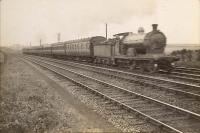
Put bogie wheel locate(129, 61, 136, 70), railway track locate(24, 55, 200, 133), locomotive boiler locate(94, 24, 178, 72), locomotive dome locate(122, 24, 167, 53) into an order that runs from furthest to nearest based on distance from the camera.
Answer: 1. bogie wheel locate(129, 61, 136, 70)
2. locomotive dome locate(122, 24, 167, 53)
3. locomotive boiler locate(94, 24, 178, 72)
4. railway track locate(24, 55, 200, 133)

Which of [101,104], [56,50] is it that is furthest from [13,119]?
[56,50]

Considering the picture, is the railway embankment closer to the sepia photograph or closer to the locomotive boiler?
the sepia photograph

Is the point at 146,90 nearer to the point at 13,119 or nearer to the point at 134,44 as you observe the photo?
the point at 13,119

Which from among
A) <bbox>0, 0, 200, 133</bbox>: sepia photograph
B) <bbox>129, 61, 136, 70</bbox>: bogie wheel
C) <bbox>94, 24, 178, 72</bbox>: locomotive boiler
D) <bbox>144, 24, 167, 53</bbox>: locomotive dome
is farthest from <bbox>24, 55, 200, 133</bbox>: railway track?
<bbox>129, 61, 136, 70</bbox>: bogie wheel

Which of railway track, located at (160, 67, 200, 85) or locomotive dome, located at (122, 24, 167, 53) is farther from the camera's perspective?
locomotive dome, located at (122, 24, 167, 53)

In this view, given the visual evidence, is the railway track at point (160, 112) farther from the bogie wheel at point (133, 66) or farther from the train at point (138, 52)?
the bogie wheel at point (133, 66)

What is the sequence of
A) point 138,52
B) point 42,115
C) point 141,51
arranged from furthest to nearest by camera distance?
point 138,52, point 141,51, point 42,115

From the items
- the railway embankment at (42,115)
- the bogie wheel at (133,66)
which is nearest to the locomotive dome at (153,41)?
the bogie wheel at (133,66)

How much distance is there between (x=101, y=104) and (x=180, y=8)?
648 centimetres

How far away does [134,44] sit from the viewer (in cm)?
1922

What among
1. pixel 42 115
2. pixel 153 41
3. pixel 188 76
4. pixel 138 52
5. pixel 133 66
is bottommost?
pixel 42 115

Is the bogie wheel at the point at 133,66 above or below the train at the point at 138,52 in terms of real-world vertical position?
below

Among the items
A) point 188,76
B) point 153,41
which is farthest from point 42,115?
point 153,41

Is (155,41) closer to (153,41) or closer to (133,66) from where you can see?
(153,41)
